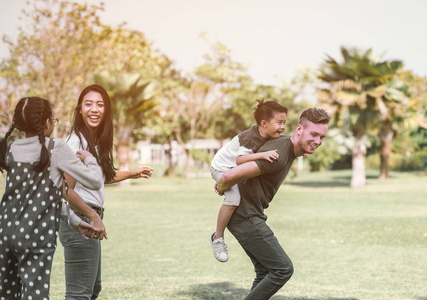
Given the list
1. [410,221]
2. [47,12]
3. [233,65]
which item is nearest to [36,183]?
[410,221]

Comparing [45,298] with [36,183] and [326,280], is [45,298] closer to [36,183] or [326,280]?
[36,183]

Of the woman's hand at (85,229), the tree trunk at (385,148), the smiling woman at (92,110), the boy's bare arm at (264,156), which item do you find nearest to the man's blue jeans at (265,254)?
the boy's bare arm at (264,156)

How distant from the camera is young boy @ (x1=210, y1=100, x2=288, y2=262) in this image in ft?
15.7

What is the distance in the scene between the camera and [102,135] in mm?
4434

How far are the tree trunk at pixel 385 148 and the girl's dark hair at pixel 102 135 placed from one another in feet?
143

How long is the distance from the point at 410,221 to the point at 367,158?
45409 millimetres

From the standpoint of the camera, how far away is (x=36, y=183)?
12.2ft

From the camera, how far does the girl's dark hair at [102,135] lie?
14.3ft

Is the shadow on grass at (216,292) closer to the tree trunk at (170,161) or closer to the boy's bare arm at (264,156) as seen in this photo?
the boy's bare arm at (264,156)

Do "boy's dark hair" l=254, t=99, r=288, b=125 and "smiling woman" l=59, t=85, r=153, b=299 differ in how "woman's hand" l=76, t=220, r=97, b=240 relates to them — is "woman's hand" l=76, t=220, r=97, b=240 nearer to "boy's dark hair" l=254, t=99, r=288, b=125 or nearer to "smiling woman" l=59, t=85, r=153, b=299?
"smiling woman" l=59, t=85, r=153, b=299

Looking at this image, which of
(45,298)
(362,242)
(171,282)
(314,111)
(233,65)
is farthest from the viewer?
(233,65)

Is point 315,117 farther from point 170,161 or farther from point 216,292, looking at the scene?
point 170,161

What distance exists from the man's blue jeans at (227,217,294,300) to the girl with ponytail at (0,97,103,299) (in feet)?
4.59

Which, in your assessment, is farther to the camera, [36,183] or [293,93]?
[293,93]
